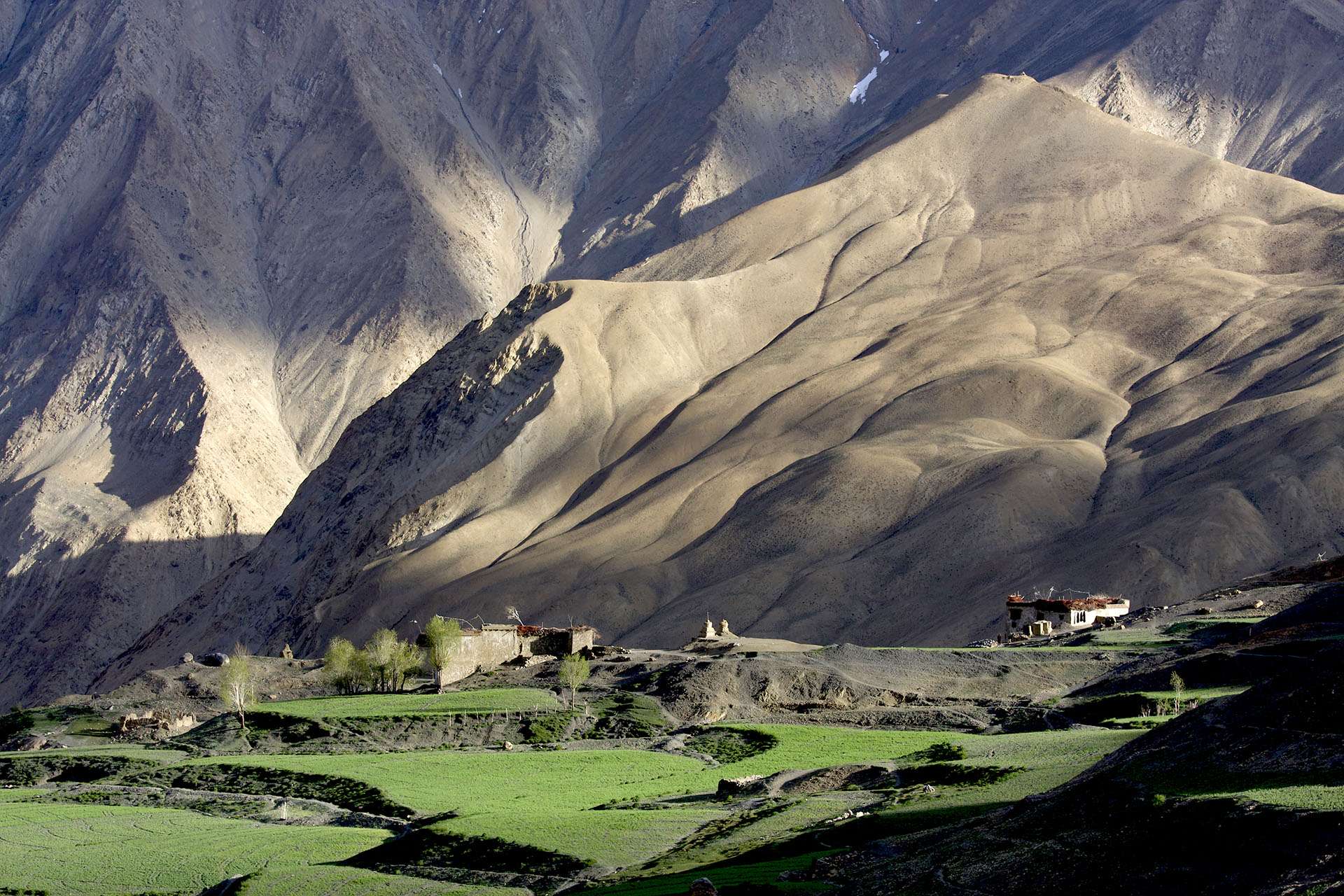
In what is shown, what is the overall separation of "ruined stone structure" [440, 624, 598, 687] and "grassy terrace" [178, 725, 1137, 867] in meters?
18.2

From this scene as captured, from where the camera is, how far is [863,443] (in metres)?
145

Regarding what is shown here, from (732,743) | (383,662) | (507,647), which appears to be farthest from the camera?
(507,647)

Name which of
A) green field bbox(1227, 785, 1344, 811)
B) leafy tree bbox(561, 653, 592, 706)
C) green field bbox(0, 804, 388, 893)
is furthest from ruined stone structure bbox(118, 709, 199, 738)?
green field bbox(1227, 785, 1344, 811)

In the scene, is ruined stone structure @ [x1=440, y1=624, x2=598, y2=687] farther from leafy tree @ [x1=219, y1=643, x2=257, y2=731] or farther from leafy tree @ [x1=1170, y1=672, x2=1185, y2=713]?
leafy tree @ [x1=1170, y1=672, x2=1185, y2=713]

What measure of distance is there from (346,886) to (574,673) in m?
34.7

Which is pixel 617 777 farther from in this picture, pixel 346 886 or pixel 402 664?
pixel 402 664

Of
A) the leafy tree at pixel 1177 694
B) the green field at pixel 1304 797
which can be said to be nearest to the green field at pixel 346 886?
the green field at pixel 1304 797

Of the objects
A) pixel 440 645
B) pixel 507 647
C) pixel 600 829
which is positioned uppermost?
pixel 507 647

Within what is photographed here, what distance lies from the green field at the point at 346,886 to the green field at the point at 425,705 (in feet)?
89.4

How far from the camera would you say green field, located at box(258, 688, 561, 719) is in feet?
229

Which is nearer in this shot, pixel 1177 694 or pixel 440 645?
pixel 1177 694

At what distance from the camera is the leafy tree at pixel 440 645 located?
3189 inches

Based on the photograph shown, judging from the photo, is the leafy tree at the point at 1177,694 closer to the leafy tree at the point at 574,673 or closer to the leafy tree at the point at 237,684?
the leafy tree at the point at 574,673

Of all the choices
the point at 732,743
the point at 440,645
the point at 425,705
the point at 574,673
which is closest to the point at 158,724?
the point at 440,645
